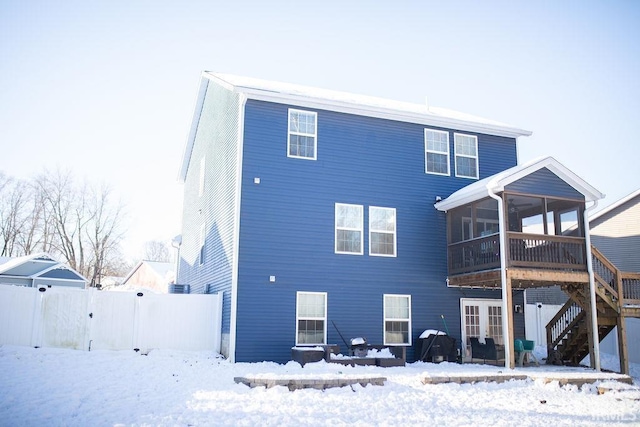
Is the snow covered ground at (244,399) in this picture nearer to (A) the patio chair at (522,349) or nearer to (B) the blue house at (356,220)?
(B) the blue house at (356,220)

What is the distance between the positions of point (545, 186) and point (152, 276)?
126ft

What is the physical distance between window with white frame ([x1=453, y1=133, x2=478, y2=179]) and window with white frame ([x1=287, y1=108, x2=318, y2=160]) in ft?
16.4

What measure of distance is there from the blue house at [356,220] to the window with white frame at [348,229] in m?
0.03

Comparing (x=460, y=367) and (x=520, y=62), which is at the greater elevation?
(x=520, y=62)

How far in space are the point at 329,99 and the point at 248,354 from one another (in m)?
7.59

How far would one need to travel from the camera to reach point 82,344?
15.7m

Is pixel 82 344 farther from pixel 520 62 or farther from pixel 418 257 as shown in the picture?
pixel 520 62

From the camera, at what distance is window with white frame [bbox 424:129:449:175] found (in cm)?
1845

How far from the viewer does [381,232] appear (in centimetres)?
1741

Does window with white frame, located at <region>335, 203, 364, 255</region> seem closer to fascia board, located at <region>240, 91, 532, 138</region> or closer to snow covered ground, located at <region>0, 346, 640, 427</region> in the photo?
fascia board, located at <region>240, 91, 532, 138</region>

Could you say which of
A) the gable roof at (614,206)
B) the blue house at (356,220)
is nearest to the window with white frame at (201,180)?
the blue house at (356,220)

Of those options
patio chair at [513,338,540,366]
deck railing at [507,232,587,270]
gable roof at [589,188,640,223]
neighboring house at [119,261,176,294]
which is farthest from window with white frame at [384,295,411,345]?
neighboring house at [119,261,176,294]

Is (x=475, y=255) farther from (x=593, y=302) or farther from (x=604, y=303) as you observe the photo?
(x=604, y=303)

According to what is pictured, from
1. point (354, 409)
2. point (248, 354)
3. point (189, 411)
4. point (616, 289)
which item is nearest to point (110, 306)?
point (248, 354)
